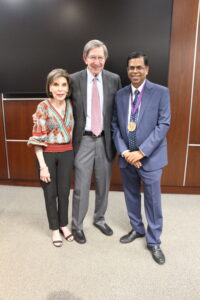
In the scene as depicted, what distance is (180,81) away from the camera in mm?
2891

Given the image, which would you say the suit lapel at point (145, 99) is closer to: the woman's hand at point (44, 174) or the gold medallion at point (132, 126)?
the gold medallion at point (132, 126)

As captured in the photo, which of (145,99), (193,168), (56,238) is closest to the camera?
(145,99)

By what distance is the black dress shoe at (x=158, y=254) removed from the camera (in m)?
1.90

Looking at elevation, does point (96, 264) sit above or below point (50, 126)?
below

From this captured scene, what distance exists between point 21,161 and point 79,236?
5.22ft

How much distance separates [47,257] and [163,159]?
4.04ft

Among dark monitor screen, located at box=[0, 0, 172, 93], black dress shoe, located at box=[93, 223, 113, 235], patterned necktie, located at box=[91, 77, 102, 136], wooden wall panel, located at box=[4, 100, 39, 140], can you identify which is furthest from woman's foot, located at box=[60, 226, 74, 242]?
dark monitor screen, located at box=[0, 0, 172, 93]

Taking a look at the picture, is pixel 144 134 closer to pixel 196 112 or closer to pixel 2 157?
pixel 196 112

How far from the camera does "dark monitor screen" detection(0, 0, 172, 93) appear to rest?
271 centimetres

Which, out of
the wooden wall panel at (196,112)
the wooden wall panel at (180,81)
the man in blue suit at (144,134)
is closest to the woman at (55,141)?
the man in blue suit at (144,134)

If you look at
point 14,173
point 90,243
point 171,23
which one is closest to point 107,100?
point 90,243

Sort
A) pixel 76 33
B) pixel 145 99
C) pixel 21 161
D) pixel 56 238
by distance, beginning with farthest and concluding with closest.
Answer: pixel 21 161
pixel 76 33
pixel 56 238
pixel 145 99

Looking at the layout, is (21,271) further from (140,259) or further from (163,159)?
(163,159)

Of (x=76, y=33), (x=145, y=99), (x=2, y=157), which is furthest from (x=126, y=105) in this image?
(x=2, y=157)
